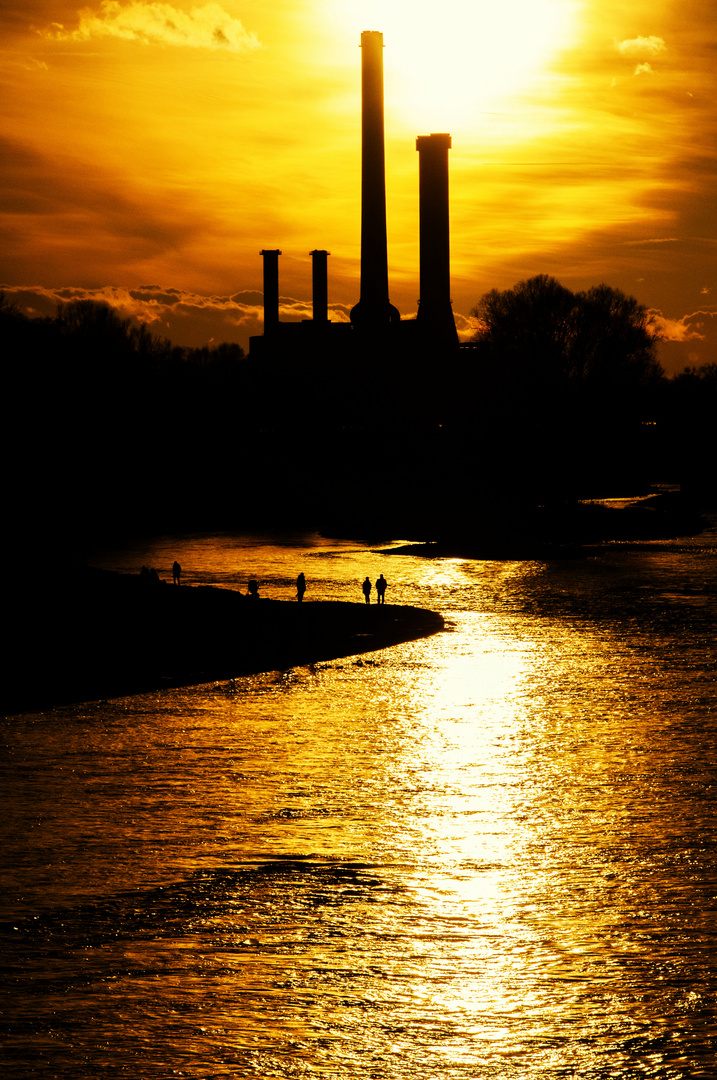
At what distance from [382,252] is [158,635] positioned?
53.5 metres

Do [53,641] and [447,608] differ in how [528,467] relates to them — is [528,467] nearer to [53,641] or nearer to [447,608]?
[447,608]

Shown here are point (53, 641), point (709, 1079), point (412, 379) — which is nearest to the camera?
point (709, 1079)

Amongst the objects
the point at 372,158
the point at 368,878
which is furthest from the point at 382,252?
→ the point at 368,878

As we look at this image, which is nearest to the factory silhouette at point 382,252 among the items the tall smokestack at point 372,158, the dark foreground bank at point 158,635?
the tall smokestack at point 372,158

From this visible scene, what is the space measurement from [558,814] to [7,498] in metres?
56.1

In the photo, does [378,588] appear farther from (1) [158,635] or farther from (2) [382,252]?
(2) [382,252]

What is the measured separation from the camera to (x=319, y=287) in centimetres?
9306

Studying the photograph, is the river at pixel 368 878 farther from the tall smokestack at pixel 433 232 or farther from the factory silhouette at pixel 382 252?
the tall smokestack at pixel 433 232

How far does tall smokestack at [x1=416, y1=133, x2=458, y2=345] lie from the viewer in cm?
8075

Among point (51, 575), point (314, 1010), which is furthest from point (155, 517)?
point (314, 1010)

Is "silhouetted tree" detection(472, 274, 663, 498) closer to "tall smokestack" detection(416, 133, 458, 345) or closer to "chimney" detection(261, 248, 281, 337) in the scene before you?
"tall smokestack" detection(416, 133, 458, 345)

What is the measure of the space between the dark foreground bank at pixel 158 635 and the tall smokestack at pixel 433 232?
5041 cm

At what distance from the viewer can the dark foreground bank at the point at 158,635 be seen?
24.9m

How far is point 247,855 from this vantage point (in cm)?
1444
